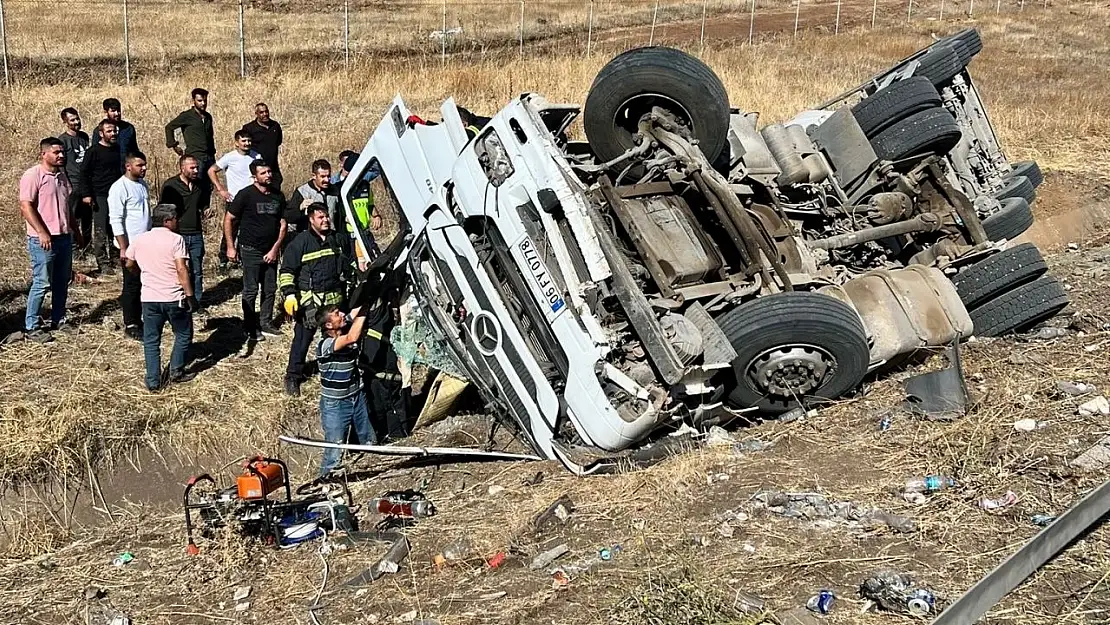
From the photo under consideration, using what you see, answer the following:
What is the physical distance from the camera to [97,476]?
6746 millimetres

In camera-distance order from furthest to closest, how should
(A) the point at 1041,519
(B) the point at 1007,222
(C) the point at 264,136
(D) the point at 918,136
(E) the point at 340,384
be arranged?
1. (C) the point at 264,136
2. (B) the point at 1007,222
3. (D) the point at 918,136
4. (E) the point at 340,384
5. (A) the point at 1041,519

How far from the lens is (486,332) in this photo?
6172 millimetres

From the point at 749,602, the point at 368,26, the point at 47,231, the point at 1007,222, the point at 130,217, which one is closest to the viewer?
the point at 749,602

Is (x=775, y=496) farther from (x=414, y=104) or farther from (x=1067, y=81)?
(x=1067, y=81)

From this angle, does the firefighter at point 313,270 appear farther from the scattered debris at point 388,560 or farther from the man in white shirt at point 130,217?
the scattered debris at point 388,560

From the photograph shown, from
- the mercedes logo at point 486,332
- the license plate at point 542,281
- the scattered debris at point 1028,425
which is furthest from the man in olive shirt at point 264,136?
the scattered debris at point 1028,425

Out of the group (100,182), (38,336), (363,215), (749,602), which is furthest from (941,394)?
(100,182)

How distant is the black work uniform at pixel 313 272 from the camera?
7.06m

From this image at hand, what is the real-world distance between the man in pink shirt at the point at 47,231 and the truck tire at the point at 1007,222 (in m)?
6.83

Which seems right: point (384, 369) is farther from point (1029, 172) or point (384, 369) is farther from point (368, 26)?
point (368, 26)

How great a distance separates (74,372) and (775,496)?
16.4 ft

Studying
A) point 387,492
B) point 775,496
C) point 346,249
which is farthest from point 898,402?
point 346,249

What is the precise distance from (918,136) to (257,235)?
498 centimetres

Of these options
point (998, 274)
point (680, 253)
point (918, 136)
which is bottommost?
point (998, 274)
